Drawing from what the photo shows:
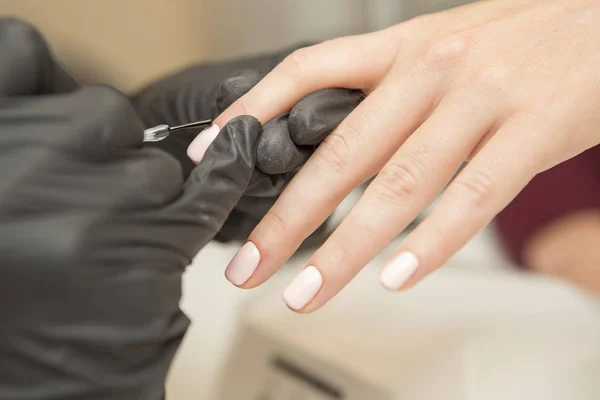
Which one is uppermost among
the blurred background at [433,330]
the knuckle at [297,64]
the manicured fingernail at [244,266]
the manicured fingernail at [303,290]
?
the knuckle at [297,64]

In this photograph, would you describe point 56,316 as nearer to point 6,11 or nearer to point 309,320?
point 309,320

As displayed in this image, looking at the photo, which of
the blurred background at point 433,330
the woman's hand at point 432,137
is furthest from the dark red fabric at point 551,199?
the woman's hand at point 432,137

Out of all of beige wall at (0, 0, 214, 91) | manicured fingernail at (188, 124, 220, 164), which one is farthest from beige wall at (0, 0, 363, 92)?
manicured fingernail at (188, 124, 220, 164)

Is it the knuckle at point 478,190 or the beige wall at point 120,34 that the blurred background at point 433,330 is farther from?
the knuckle at point 478,190

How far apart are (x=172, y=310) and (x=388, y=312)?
530mm

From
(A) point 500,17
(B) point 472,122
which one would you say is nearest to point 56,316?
(B) point 472,122

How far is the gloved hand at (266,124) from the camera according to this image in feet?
1.63

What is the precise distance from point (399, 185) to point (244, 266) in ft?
0.55

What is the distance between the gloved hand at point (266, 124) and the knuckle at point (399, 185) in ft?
0.26

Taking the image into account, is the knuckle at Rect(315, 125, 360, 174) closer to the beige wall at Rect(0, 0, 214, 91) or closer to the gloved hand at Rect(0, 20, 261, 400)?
the gloved hand at Rect(0, 20, 261, 400)

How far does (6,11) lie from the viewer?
124 centimetres

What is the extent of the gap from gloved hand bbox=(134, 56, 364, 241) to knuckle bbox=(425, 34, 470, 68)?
0.28ft

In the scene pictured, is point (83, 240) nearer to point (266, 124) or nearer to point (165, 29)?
point (266, 124)

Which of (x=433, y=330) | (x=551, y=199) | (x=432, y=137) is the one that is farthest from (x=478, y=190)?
(x=551, y=199)
